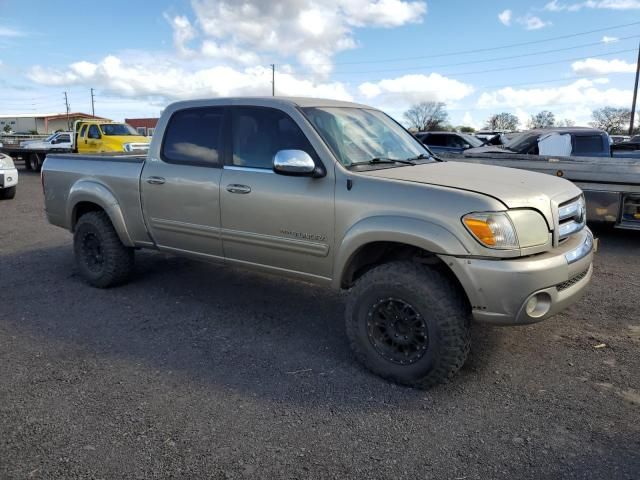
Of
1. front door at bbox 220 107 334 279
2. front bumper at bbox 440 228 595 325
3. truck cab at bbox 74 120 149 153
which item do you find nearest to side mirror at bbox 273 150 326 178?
front door at bbox 220 107 334 279

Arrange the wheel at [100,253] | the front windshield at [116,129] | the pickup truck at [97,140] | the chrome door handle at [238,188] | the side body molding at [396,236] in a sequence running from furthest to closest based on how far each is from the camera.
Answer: the front windshield at [116,129] < the pickup truck at [97,140] < the wheel at [100,253] < the chrome door handle at [238,188] < the side body molding at [396,236]

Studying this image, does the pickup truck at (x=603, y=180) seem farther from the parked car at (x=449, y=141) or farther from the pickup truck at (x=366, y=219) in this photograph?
the parked car at (x=449, y=141)

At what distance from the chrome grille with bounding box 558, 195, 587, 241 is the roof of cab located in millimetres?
2038

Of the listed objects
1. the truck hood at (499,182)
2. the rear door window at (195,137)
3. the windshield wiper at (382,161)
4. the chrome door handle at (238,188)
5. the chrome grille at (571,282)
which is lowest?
the chrome grille at (571,282)

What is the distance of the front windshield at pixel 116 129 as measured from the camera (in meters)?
19.6

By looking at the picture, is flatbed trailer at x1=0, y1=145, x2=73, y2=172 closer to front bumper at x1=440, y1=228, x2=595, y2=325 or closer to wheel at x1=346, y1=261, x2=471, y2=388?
wheel at x1=346, y1=261, x2=471, y2=388

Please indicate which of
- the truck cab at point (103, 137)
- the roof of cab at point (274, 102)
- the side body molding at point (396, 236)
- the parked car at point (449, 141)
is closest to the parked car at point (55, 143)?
the truck cab at point (103, 137)

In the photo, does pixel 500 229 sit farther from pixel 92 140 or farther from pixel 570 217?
pixel 92 140

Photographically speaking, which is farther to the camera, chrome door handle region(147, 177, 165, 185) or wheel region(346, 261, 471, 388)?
chrome door handle region(147, 177, 165, 185)

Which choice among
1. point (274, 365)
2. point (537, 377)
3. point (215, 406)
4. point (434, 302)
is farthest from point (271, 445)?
point (537, 377)

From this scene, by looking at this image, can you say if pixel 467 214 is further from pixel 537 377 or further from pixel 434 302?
pixel 537 377

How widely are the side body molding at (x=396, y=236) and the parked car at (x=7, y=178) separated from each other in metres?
11.7

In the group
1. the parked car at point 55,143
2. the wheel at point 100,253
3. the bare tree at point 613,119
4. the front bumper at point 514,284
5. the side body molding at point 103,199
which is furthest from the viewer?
the bare tree at point 613,119

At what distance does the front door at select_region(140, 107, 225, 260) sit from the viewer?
15.0 ft
